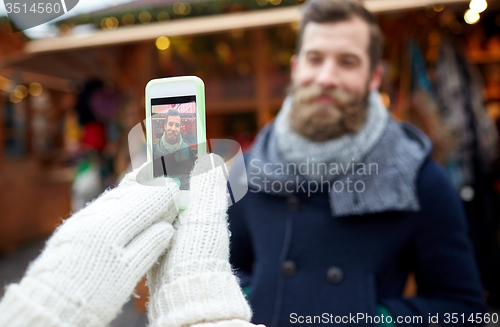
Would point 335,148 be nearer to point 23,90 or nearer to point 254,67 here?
point 254,67

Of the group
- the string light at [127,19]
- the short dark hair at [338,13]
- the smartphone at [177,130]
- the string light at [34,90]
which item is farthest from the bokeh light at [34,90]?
the smartphone at [177,130]

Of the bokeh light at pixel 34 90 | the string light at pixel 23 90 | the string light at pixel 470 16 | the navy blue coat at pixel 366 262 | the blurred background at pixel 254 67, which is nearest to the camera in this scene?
the navy blue coat at pixel 366 262

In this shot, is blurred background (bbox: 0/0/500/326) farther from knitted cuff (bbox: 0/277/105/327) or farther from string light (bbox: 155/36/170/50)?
knitted cuff (bbox: 0/277/105/327)

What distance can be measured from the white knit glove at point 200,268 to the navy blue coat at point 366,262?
0.39m

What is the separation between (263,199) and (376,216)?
258mm

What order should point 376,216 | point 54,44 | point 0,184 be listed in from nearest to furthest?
1. point 376,216
2. point 54,44
3. point 0,184

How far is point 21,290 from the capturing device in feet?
0.95

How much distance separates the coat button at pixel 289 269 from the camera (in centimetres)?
76

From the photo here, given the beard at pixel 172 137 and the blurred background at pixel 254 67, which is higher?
the blurred background at pixel 254 67

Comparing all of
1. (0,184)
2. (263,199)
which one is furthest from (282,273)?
(0,184)

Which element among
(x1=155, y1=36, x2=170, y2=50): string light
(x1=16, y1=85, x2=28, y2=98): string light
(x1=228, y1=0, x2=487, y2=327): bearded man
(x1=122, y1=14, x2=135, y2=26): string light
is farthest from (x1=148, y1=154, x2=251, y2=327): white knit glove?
(x1=16, y1=85, x2=28, y2=98): string light

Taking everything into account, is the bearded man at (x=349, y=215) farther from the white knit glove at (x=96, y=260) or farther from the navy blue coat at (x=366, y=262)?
the white knit glove at (x=96, y=260)

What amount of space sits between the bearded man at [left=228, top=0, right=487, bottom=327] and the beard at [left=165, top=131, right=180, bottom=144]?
44 cm

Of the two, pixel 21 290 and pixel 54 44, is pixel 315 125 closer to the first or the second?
pixel 21 290
